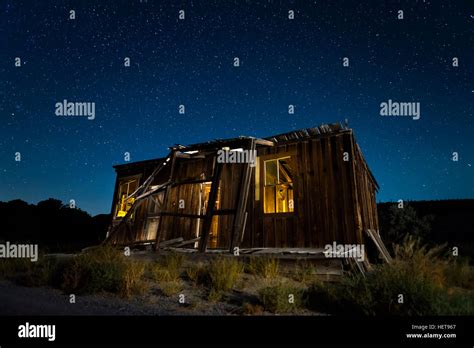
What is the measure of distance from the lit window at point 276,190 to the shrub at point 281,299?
16.9ft

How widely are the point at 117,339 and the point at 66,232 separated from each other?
75.9 ft

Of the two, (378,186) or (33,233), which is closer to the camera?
(378,186)

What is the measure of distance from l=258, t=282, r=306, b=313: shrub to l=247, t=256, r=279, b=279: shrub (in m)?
1.33

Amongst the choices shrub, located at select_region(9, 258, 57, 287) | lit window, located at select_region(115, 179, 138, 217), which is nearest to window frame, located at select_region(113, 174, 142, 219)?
lit window, located at select_region(115, 179, 138, 217)

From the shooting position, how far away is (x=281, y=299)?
4973 millimetres

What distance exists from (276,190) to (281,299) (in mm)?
6063

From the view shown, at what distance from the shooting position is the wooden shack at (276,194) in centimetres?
841

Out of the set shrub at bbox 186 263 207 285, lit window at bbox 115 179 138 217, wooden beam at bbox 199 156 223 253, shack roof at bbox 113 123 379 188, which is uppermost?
shack roof at bbox 113 123 379 188

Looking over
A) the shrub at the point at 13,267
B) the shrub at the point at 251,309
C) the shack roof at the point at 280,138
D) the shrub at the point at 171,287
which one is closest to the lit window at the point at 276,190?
the shack roof at the point at 280,138

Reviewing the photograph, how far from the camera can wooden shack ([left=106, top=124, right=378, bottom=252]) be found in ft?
27.6

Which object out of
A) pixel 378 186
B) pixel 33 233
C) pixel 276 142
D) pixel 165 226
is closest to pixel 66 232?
pixel 33 233

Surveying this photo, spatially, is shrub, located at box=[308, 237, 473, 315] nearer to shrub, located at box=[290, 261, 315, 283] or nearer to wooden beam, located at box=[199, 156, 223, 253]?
shrub, located at box=[290, 261, 315, 283]

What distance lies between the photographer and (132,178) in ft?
48.0

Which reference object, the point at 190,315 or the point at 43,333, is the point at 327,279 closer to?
the point at 190,315
